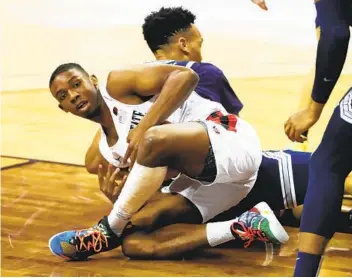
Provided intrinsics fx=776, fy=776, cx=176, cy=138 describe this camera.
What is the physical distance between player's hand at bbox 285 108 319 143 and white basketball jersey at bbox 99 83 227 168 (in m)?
0.73

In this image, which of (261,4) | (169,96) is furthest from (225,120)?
(261,4)

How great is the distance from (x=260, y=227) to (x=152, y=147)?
0.40m

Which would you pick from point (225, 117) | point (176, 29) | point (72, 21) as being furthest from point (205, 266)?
point (72, 21)

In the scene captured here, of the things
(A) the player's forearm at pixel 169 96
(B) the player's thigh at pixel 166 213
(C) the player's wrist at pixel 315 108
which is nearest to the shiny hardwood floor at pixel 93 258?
(B) the player's thigh at pixel 166 213

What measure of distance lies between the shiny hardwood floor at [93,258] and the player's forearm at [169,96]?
1.36 ft

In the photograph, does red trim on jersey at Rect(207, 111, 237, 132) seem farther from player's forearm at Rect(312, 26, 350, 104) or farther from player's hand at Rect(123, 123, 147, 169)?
player's forearm at Rect(312, 26, 350, 104)

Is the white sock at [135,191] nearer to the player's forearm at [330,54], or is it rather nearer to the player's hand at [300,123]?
the player's hand at [300,123]

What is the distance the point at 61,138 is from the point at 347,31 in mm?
2421

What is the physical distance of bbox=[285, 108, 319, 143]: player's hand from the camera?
161 centimetres

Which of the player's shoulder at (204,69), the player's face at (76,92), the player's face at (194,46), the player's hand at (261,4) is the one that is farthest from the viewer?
the player's hand at (261,4)

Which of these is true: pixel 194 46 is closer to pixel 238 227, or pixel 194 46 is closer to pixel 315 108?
pixel 238 227

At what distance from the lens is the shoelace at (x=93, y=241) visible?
2240 millimetres

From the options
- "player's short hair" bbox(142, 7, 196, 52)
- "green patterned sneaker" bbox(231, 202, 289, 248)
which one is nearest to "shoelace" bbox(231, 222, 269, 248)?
"green patterned sneaker" bbox(231, 202, 289, 248)

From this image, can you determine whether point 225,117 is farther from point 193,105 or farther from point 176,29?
point 176,29
